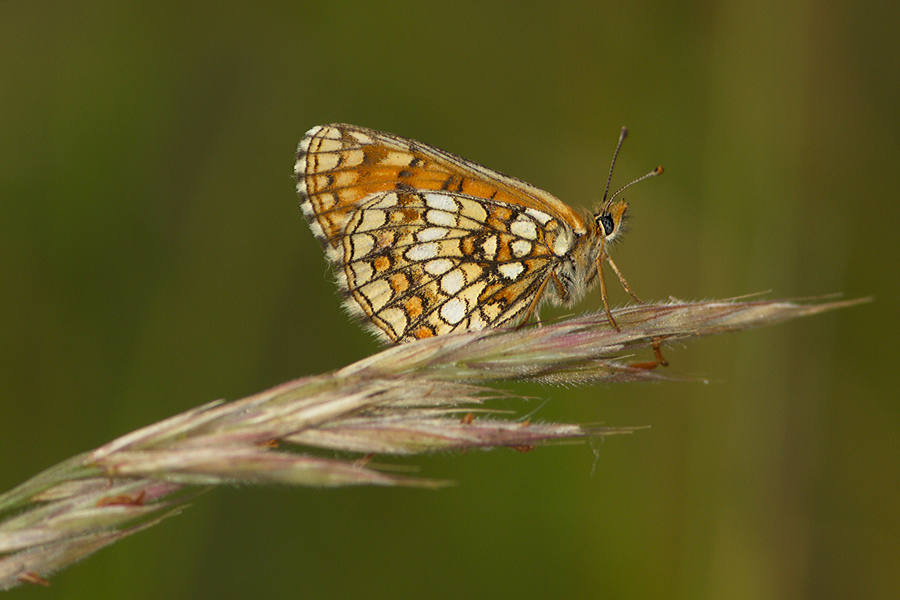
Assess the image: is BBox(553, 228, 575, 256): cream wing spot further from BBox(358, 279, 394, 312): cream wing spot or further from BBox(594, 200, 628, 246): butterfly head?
BBox(358, 279, 394, 312): cream wing spot

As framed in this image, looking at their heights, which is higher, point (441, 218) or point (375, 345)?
point (441, 218)

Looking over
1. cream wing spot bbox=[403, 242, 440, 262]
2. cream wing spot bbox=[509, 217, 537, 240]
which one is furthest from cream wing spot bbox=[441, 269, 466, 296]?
cream wing spot bbox=[509, 217, 537, 240]

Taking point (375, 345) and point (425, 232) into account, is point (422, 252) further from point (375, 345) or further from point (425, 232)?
point (375, 345)

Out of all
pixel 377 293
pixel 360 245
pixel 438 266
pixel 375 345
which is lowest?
pixel 375 345

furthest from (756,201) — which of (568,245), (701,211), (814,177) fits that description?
(568,245)

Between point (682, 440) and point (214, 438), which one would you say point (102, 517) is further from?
point (682, 440)

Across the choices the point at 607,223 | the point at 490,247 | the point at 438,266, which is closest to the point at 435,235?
the point at 438,266
